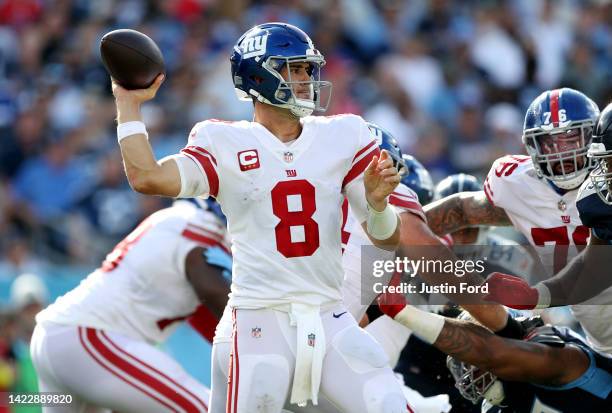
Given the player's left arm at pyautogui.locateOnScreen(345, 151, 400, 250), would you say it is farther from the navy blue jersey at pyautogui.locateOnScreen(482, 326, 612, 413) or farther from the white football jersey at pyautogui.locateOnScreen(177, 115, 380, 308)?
the navy blue jersey at pyautogui.locateOnScreen(482, 326, 612, 413)

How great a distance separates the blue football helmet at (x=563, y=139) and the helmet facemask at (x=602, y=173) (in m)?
0.52

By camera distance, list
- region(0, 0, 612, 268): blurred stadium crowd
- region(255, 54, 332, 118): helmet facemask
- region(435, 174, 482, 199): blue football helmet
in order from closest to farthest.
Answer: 1. region(255, 54, 332, 118): helmet facemask
2. region(435, 174, 482, 199): blue football helmet
3. region(0, 0, 612, 268): blurred stadium crowd

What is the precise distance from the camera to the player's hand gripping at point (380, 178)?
183 inches

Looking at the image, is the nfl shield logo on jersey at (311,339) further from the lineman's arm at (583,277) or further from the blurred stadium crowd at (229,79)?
the blurred stadium crowd at (229,79)

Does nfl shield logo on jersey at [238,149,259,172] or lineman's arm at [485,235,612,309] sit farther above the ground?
nfl shield logo on jersey at [238,149,259,172]

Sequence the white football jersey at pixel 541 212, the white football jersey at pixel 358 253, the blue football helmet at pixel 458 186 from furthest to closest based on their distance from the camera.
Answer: the blue football helmet at pixel 458 186
the white football jersey at pixel 541 212
the white football jersey at pixel 358 253

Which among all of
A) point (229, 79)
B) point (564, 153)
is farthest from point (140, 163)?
point (229, 79)

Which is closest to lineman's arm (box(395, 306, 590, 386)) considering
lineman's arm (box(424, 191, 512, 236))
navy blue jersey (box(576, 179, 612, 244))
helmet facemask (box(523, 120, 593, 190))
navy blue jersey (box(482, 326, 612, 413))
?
navy blue jersey (box(482, 326, 612, 413))

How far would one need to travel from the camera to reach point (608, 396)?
18.2ft

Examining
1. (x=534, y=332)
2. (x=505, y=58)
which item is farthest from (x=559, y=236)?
(x=505, y=58)

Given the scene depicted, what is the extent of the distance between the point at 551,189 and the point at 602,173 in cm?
80

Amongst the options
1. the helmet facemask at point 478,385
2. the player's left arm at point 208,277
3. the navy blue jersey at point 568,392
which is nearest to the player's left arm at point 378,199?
the helmet facemask at point 478,385

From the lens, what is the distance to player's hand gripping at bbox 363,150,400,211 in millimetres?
4648

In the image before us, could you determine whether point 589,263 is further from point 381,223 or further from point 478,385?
point 381,223
